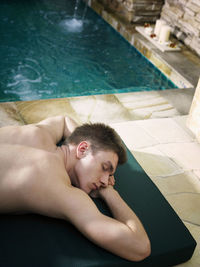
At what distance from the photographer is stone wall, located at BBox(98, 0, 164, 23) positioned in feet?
17.2

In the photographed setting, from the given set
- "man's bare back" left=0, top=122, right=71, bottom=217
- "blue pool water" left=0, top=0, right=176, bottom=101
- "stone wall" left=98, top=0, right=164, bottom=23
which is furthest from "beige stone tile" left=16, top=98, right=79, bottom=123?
"stone wall" left=98, top=0, right=164, bottom=23

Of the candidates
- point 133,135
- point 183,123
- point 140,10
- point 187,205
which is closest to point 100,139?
point 187,205

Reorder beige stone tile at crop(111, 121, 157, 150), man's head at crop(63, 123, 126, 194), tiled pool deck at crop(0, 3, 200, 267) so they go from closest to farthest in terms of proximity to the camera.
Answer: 1. man's head at crop(63, 123, 126, 194)
2. tiled pool deck at crop(0, 3, 200, 267)
3. beige stone tile at crop(111, 121, 157, 150)

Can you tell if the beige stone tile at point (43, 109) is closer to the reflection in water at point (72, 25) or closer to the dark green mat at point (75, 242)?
the dark green mat at point (75, 242)

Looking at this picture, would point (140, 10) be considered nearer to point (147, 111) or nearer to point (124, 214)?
point (147, 111)

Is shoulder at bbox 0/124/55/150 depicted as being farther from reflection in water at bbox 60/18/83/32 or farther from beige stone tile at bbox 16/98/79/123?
reflection in water at bbox 60/18/83/32

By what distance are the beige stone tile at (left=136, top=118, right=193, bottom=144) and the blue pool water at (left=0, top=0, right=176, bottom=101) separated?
737mm

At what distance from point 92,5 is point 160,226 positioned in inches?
225

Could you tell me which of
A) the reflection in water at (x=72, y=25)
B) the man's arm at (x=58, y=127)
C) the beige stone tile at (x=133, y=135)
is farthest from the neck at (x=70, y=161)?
the reflection in water at (x=72, y=25)

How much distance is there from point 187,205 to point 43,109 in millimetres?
1501

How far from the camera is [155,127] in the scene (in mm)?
2594

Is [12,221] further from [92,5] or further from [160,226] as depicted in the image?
[92,5]

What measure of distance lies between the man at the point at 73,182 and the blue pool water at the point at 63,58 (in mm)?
1576

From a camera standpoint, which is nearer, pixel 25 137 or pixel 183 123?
pixel 25 137
